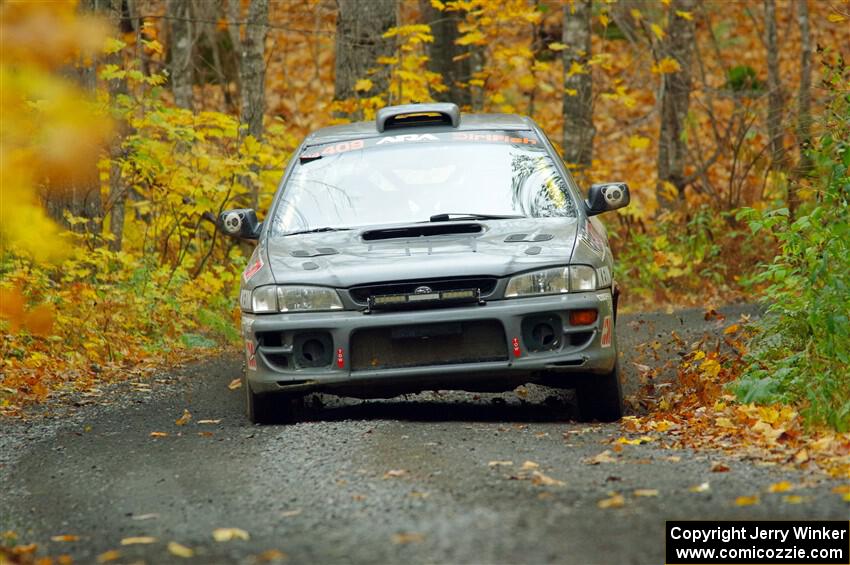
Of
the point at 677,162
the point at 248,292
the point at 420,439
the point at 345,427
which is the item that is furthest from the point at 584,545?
the point at 677,162

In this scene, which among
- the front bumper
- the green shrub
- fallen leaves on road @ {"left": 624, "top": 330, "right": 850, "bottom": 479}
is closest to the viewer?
fallen leaves on road @ {"left": 624, "top": 330, "right": 850, "bottom": 479}

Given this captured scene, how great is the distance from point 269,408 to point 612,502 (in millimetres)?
3036

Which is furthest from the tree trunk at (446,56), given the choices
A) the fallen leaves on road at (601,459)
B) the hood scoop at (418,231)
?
the fallen leaves on road at (601,459)

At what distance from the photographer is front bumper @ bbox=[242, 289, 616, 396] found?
6.73 m

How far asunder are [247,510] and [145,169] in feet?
29.3

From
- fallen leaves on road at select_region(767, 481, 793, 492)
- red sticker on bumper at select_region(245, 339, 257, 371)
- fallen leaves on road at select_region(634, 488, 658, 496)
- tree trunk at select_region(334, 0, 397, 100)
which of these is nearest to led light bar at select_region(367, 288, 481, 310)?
red sticker on bumper at select_region(245, 339, 257, 371)

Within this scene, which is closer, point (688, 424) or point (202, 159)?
point (688, 424)

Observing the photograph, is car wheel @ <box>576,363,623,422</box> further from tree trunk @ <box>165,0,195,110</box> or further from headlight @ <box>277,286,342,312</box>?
tree trunk @ <box>165,0,195,110</box>

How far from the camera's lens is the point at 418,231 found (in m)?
7.39

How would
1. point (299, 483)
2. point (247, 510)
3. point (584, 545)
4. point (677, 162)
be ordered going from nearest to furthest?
point (584, 545)
point (247, 510)
point (299, 483)
point (677, 162)

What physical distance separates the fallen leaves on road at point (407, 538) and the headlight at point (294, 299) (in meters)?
2.58

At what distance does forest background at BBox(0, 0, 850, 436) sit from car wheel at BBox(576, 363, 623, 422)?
38 cm

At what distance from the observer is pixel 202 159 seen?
1402cm

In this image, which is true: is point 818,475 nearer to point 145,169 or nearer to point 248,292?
point 248,292
